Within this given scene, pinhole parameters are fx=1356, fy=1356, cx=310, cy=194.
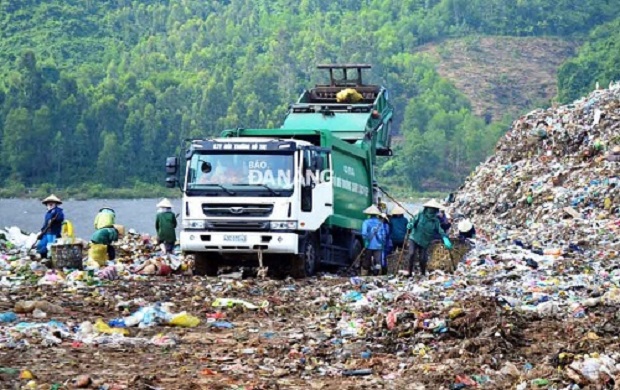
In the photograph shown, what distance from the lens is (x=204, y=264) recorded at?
61.4 feet

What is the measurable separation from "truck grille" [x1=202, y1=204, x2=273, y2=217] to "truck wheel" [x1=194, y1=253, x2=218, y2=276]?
0.91 meters

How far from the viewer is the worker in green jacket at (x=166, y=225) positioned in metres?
20.9

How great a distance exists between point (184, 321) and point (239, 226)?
527 centimetres

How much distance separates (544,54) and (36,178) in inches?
2702

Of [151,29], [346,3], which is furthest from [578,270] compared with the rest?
[346,3]

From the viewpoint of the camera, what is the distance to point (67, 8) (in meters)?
132

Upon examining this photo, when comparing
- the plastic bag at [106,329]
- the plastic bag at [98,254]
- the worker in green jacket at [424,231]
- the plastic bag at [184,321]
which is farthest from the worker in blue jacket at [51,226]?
the plastic bag at [106,329]

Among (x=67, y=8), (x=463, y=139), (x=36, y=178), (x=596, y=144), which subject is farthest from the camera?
(x=67, y=8)

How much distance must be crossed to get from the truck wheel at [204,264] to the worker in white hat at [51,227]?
2152 mm

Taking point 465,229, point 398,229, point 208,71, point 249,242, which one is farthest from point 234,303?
point 208,71

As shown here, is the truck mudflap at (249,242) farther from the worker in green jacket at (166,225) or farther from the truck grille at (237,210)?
the worker in green jacket at (166,225)

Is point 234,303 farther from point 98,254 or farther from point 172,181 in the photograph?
point 98,254

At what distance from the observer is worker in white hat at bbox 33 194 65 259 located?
63.3ft

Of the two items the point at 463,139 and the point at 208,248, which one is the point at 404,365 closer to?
the point at 208,248
